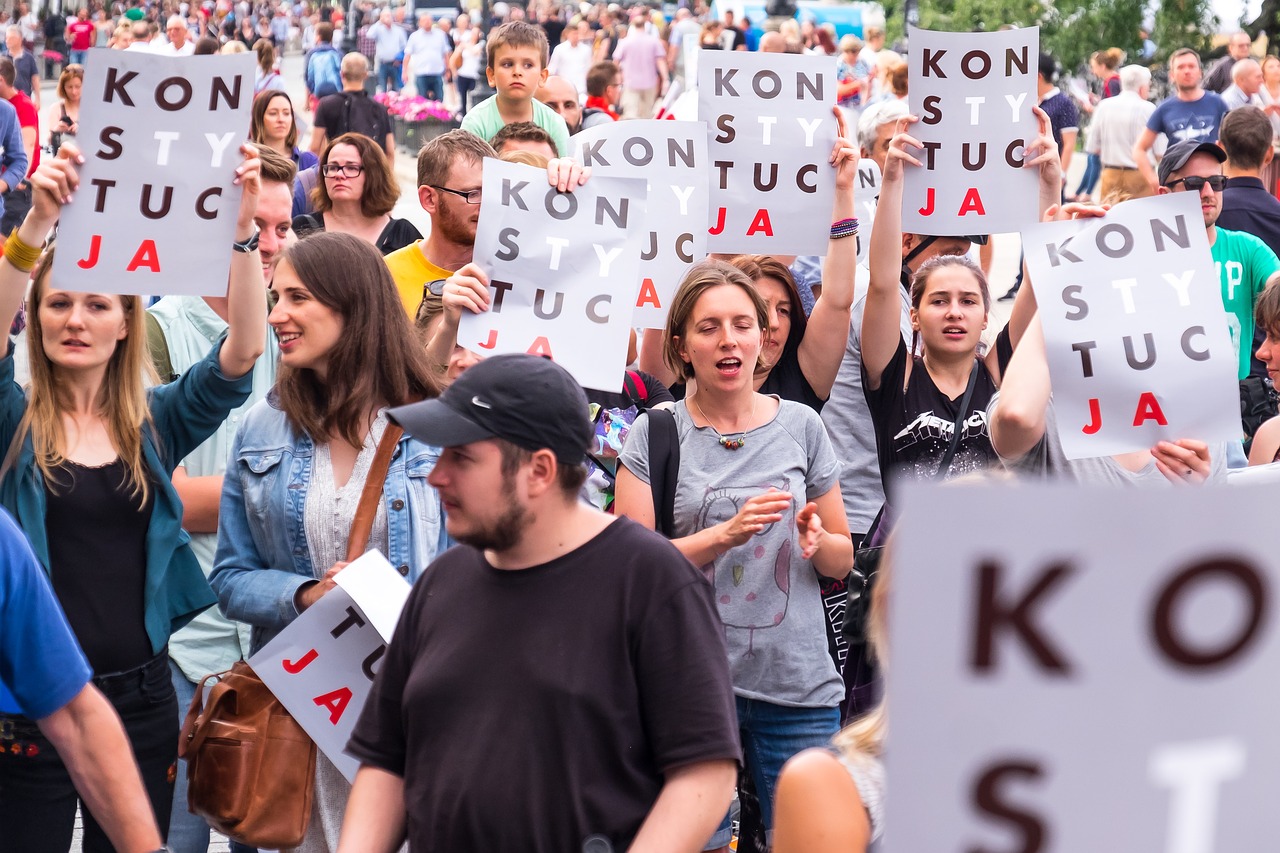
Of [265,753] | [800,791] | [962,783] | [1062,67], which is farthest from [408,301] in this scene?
Answer: [1062,67]

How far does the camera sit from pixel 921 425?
4.61 metres

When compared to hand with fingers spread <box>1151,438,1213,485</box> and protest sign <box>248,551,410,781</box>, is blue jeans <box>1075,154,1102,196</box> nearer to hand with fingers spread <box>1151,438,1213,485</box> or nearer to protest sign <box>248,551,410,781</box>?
hand with fingers spread <box>1151,438,1213,485</box>

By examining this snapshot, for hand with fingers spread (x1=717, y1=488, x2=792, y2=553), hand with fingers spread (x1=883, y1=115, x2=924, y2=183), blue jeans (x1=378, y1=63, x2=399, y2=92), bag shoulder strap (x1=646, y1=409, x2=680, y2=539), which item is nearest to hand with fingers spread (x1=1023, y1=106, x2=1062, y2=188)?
hand with fingers spread (x1=883, y1=115, x2=924, y2=183)

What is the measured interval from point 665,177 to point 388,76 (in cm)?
2346

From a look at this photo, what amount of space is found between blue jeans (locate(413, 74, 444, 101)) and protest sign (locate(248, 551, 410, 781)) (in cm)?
2285

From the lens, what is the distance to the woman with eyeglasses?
266 inches

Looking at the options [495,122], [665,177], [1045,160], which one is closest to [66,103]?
[495,122]

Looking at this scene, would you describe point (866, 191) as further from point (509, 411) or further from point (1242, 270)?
point (509, 411)

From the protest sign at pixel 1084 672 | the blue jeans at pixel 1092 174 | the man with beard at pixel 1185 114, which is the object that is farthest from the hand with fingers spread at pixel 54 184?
the blue jeans at pixel 1092 174

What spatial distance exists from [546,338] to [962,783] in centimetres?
308

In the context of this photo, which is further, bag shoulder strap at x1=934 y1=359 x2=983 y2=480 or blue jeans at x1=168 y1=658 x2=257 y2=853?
bag shoulder strap at x1=934 y1=359 x2=983 y2=480

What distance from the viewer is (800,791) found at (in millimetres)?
2375

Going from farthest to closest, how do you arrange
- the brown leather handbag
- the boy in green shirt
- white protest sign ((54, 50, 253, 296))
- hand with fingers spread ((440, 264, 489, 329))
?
the boy in green shirt < hand with fingers spread ((440, 264, 489, 329)) < white protest sign ((54, 50, 253, 296)) < the brown leather handbag

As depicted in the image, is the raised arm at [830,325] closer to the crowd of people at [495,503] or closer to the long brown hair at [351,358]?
the crowd of people at [495,503]
